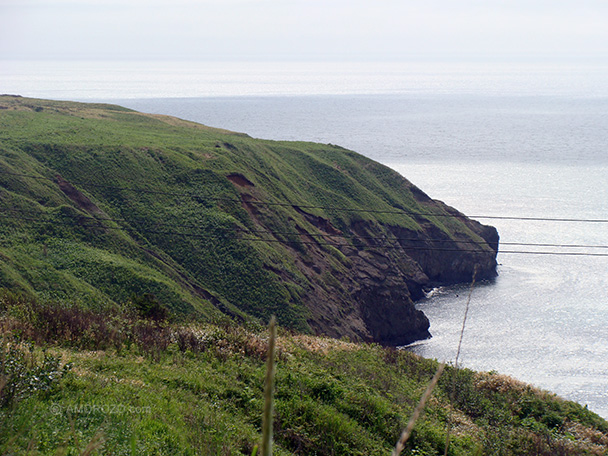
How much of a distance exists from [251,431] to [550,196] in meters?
118

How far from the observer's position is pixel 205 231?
2170 inches

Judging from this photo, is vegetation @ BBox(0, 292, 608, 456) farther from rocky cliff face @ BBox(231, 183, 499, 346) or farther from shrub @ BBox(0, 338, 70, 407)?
rocky cliff face @ BBox(231, 183, 499, 346)

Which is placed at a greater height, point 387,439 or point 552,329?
point 387,439

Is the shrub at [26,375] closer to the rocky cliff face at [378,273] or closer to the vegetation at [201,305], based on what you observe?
the vegetation at [201,305]

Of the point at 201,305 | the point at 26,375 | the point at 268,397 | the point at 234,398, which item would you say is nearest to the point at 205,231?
the point at 201,305

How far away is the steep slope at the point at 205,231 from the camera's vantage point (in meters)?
43.3

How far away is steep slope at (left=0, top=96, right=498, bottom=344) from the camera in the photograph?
1704 inches

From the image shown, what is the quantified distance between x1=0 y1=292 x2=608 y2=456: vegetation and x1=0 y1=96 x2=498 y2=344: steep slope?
15.6 metres

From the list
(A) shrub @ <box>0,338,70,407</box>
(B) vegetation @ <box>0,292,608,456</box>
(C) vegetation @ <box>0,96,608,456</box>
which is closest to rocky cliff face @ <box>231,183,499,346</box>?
(C) vegetation @ <box>0,96,608,456</box>

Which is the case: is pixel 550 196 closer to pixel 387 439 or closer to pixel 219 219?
pixel 219 219

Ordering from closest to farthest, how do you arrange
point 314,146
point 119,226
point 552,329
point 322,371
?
point 322,371, point 119,226, point 552,329, point 314,146

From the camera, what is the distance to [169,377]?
14.1m

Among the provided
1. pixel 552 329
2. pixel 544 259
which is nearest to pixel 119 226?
pixel 552 329

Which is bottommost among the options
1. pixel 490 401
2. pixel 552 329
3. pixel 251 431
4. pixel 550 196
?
pixel 552 329
